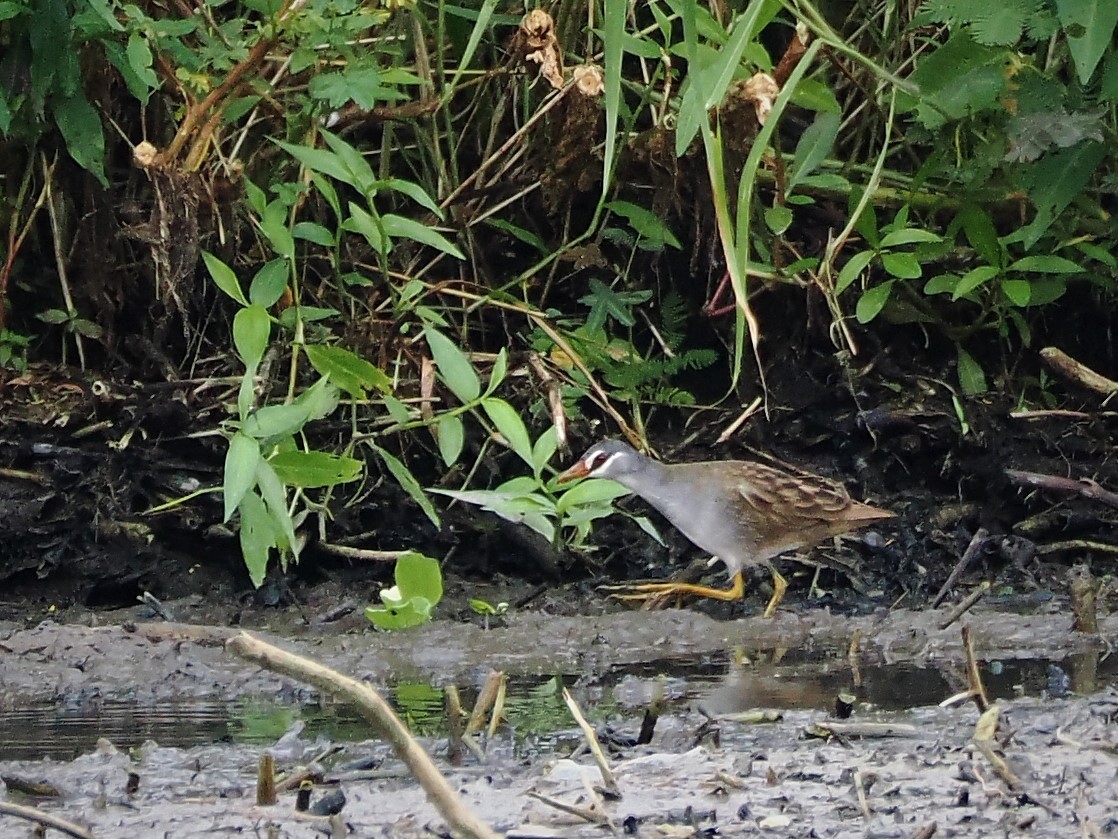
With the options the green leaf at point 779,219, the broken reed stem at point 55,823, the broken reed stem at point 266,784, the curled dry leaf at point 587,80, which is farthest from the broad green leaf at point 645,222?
the broken reed stem at point 55,823

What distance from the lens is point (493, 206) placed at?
5457 millimetres

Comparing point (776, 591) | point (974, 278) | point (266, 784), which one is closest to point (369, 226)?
point (776, 591)

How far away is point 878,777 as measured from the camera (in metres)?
2.62

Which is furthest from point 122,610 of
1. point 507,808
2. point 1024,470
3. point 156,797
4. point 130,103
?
point 1024,470

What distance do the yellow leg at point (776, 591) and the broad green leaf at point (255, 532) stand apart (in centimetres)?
151

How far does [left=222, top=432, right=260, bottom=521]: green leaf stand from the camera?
3.96 meters

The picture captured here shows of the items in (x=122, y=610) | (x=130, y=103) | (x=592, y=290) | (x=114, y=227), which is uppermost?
(x=130, y=103)

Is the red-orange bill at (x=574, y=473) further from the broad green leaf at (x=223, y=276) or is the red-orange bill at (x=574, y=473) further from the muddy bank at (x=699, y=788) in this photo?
the muddy bank at (x=699, y=788)

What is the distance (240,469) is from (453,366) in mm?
850

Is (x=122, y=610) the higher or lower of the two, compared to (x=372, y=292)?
lower

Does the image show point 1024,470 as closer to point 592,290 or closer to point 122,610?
point 592,290

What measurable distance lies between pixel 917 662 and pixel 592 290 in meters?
1.89

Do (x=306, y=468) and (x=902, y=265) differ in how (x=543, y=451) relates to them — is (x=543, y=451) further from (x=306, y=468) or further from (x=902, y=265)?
(x=902, y=265)

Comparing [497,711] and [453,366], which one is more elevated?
[497,711]
